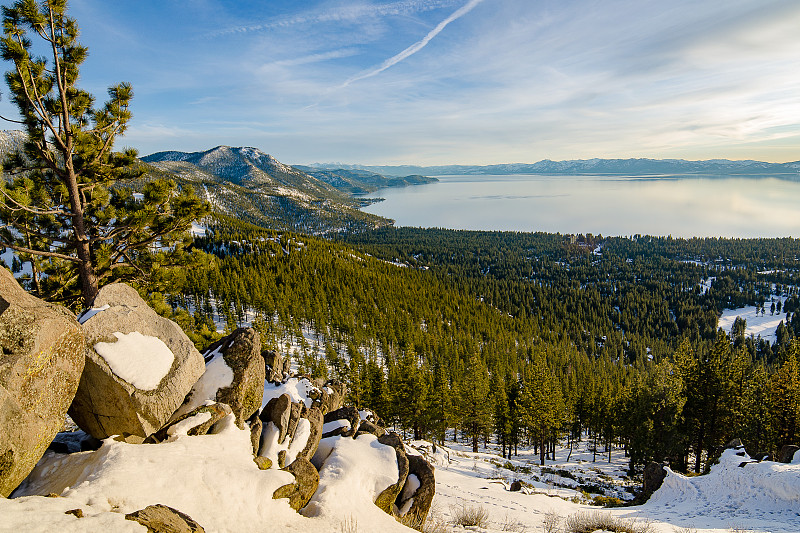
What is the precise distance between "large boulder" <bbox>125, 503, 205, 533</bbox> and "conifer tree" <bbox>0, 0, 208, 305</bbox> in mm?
7793

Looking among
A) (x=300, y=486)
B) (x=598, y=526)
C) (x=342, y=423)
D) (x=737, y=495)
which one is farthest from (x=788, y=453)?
(x=300, y=486)

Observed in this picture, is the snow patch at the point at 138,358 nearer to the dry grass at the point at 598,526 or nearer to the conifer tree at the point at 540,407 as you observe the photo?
the dry grass at the point at 598,526

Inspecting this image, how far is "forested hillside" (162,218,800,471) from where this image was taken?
113 feet

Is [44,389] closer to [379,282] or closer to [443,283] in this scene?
[379,282]

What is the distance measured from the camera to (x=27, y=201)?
9.72 metres

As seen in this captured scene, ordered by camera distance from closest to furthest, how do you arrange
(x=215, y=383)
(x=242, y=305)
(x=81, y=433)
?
(x=81, y=433) < (x=215, y=383) < (x=242, y=305)

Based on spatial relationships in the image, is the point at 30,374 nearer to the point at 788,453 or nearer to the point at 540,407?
the point at 788,453

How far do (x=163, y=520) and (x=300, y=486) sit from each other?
10.3ft

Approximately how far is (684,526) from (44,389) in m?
20.9

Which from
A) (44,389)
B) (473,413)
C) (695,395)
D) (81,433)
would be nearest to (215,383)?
(81,433)

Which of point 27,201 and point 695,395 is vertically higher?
point 27,201

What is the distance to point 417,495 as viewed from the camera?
9.77m

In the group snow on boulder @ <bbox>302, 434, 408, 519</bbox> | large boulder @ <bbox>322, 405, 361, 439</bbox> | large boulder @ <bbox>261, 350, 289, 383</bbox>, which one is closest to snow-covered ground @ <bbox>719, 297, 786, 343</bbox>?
large boulder @ <bbox>322, 405, 361, 439</bbox>

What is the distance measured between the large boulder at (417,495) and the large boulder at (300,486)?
266cm
